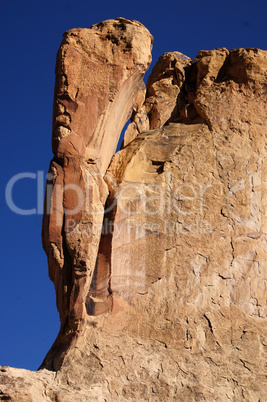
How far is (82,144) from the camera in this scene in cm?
1204

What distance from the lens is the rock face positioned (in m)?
11.4

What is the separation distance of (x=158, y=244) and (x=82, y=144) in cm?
176

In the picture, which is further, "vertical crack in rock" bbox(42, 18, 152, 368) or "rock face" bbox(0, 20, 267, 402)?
"vertical crack in rock" bbox(42, 18, 152, 368)

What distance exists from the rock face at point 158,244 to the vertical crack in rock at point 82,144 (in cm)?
2

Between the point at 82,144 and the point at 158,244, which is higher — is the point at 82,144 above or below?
above

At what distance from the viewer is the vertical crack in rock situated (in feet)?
38.2

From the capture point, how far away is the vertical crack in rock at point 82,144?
11.6m

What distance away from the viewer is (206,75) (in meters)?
13.6

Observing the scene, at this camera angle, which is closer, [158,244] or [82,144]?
[82,144]

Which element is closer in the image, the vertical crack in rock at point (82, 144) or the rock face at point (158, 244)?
the rock face at point (158, 244)

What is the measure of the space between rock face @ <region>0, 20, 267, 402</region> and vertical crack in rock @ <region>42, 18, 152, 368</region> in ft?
0.06

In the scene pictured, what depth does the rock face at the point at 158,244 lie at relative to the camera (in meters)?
11.4

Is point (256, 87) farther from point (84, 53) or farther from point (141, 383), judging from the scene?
point (141, 383)

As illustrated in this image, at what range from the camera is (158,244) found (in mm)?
12203
